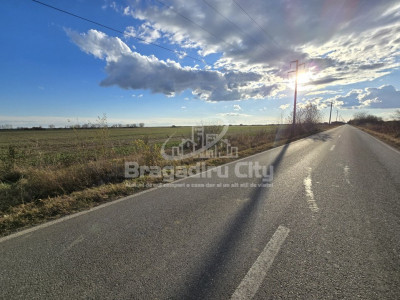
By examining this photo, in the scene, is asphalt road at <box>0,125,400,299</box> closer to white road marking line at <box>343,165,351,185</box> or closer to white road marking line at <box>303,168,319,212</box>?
white road marking line at <box>303,168,319,212</box>

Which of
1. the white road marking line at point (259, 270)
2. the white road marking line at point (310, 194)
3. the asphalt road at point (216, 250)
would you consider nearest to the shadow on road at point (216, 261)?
the asphalt road at point (216, 250)

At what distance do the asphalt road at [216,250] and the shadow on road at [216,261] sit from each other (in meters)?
0.01

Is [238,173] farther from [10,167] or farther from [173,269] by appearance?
[10,167]

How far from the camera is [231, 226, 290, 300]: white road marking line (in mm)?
2060

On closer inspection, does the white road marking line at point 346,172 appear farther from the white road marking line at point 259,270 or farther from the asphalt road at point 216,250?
the white road marking line at point 259,270

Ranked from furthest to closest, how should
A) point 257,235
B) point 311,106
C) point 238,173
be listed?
1. point 311,106
2. point 238,173
3. point 257,235

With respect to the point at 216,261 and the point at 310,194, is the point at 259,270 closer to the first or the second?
the point at 216,261

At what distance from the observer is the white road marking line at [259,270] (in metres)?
2.06

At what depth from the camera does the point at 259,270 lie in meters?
2.37

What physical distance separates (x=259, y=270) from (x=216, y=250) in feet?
2.01

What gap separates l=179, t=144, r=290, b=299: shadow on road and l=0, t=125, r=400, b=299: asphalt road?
11mm

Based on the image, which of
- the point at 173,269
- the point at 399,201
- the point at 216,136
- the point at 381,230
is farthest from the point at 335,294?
the point at 216,136

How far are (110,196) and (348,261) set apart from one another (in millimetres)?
4663

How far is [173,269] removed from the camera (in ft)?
7.92
